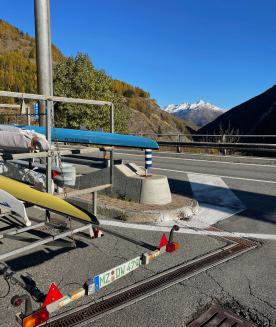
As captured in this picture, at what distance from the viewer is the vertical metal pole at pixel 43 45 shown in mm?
9688

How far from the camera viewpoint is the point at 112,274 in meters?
3.86

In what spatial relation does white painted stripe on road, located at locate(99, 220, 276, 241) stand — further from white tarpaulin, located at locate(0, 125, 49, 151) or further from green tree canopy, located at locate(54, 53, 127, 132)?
green tree canopy, located at locate(54, 53, 127, 132)

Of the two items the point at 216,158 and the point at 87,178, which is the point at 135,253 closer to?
the point at 87,178

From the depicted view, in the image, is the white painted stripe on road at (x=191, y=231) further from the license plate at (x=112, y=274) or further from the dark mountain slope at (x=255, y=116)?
the dark mountain slope at (x=255, y=116)

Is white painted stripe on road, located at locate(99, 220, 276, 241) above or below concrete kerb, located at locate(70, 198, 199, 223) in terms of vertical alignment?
below

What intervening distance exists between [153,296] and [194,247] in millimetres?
1696

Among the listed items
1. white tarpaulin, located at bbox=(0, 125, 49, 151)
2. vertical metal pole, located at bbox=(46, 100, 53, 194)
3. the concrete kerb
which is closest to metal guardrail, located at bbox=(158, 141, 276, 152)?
the concrete kerb

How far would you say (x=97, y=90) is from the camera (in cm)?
2445

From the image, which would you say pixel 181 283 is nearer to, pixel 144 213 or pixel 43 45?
pixel 144 213

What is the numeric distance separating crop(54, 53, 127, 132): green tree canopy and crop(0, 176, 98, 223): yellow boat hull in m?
17.3

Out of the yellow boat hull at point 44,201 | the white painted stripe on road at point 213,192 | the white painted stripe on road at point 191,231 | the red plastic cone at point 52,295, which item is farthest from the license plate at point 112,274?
the white painted stripe on road at point 213,192

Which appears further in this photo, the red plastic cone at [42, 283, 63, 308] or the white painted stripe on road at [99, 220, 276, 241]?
Result: the white painted stripe on road at [99, 220, 276, 241]

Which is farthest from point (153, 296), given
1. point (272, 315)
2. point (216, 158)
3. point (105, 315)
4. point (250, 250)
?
point (216, 158)

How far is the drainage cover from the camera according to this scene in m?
3.62
